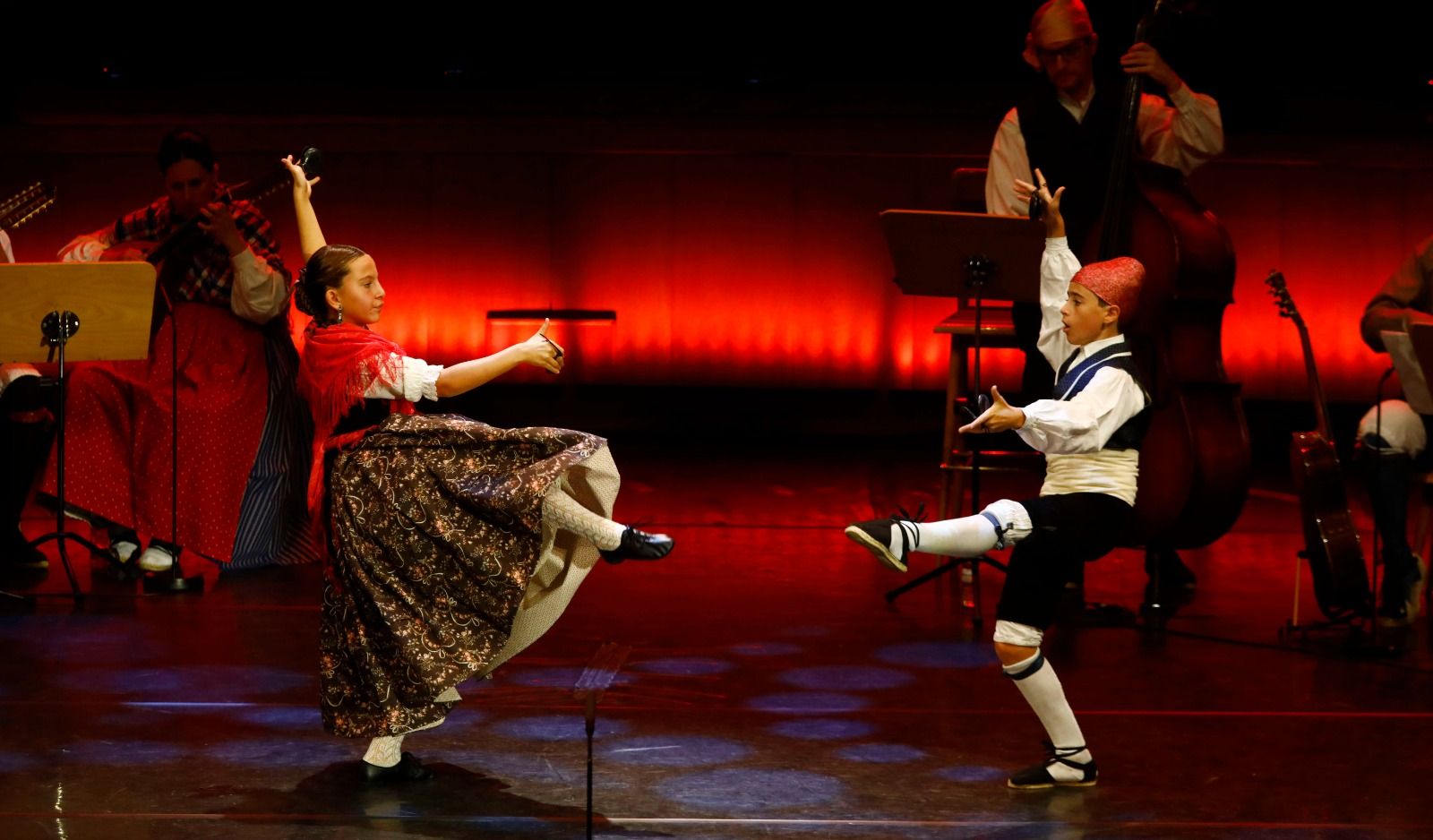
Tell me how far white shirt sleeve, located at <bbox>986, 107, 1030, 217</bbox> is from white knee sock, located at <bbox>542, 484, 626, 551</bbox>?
2.36 metres

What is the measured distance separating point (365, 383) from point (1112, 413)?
1547mm

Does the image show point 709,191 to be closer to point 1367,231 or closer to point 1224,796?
point 1367,231

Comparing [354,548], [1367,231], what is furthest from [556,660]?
[1367,231]

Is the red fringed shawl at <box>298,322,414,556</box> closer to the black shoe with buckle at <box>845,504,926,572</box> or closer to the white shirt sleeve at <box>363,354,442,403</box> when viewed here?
the white shirt sleeve at <box>363,354,442,403</box>

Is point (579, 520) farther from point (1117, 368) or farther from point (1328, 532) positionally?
point (1328, 532)

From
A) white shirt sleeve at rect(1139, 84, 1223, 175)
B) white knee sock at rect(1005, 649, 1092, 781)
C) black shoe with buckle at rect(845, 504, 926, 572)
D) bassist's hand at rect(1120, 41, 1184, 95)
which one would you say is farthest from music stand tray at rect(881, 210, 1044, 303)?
white knee sock at rect(1005, 649, 1092, 781)

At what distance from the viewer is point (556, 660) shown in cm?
435

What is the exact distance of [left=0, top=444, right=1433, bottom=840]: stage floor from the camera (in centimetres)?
314

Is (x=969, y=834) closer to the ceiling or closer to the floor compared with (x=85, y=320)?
closer to the floor

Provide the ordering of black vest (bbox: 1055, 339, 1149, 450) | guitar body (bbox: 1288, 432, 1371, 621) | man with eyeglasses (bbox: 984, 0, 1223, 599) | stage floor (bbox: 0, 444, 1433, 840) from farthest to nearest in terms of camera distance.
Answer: man with eyeglasses (bbox: 984, 0, 1223, 599), guitar body (bbox: 1288, 432, 1371, 621), black vest (bbox: 1055, 339, 1149, 450), stage floor (bbox: 0, 444, 1433, 840)

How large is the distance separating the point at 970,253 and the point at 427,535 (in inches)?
81.0

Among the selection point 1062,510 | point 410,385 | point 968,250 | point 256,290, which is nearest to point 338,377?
point 410,385

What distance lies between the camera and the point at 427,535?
3.26m

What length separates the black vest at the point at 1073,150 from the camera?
16.7 ft
